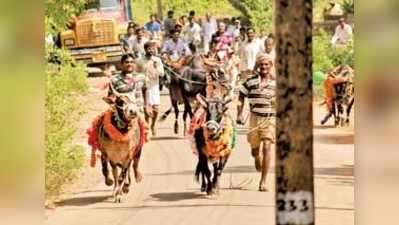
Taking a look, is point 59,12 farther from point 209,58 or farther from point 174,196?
point 174,196

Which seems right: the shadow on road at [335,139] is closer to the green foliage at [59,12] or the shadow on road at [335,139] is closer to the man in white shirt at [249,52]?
the man in white shirt at [249,52]

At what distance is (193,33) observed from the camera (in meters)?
7.02

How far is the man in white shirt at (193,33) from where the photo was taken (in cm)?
702

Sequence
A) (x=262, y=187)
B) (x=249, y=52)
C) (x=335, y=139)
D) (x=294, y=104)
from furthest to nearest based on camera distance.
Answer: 1. (x=249, y=52)
2. (x=262, y=187)
3. (x=335, y=139)
4. (x=294, y=104)

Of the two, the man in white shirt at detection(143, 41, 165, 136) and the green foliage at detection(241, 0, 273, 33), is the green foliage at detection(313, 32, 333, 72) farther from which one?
the man in white shirt at detection(143, 41, 165, 136)

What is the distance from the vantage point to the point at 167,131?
7.09m

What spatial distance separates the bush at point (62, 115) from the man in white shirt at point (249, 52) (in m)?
1.29

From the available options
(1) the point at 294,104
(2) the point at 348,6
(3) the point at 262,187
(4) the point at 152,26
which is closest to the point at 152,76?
(4) the point at 152,26

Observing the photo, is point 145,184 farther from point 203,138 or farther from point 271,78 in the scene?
point 271,78

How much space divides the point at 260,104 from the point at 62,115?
5.29 ft

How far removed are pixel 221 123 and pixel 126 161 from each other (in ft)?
2.76

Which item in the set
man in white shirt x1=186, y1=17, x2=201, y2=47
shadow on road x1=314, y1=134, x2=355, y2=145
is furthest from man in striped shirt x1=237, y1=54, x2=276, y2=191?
man in white shirt x1=186, y1=17, x2=201, y2=47

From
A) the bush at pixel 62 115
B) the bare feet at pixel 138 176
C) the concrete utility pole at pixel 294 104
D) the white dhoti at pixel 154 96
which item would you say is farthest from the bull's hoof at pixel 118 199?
the concrete utility pole at pixel 294 104

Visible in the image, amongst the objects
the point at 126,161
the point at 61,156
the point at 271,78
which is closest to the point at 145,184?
the point at 126,161
